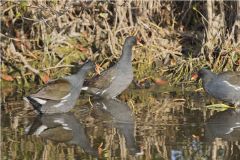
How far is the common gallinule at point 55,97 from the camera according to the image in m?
10.3

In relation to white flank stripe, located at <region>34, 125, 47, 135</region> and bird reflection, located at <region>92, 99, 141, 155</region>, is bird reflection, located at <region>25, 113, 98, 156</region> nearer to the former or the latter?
white flank stripe, located at <region>34, 125, 47, 135</region>

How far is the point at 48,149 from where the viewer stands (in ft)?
28.0

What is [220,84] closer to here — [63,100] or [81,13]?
[63,100]

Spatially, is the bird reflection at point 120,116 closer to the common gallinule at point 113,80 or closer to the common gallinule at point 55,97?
the common gallinule at point 113,80

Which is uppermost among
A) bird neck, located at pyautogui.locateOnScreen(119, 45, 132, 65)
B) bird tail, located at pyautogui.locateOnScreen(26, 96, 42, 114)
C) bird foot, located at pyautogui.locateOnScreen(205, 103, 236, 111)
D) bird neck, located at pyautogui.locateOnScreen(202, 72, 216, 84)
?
bird neck, located at pyautogui.locateOnScreen(119, 45, 132, 65)

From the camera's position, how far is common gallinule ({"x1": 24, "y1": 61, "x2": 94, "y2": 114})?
33.7 ft

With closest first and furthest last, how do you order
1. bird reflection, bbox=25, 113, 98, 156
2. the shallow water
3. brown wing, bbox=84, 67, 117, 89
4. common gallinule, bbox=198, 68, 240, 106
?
the shallow water
bird reflection, bbox=25, 113, 98, 156
common gallinule, bbox=198, 68, 240, 106
brown wing, bbox=84, 67, 117, 89

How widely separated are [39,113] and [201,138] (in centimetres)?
281

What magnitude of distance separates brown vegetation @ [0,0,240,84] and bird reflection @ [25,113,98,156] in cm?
264

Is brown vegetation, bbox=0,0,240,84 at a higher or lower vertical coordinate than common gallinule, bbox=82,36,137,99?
higher

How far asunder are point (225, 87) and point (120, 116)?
160 cm

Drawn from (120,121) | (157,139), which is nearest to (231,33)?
(120,121)

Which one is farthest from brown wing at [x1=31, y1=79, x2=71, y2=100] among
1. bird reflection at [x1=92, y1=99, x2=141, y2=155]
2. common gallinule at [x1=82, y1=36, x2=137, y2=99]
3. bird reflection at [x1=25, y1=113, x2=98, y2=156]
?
common gallinule at [x1=82, y1=36, x2=137, y2=99]

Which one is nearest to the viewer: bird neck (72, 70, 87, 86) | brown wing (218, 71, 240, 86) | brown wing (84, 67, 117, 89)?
brown wing (218, 71, 240, 86)
